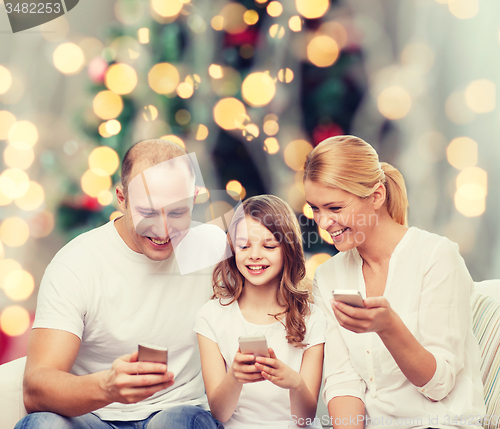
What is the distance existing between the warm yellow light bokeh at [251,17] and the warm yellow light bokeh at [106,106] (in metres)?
0.60

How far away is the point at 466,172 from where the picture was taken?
1757 mm

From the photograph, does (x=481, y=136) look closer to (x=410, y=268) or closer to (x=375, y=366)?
(x=410, y=268)

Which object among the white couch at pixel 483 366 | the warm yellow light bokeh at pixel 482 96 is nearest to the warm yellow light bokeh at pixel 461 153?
the warm yellow light bokeh at pixel 482 96

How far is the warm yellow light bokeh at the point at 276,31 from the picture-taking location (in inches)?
68.7

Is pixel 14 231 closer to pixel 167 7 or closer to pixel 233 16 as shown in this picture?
pixel 167 7

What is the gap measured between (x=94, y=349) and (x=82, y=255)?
0.26 meters

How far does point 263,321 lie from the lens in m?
1.27

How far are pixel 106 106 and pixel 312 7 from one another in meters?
0.89

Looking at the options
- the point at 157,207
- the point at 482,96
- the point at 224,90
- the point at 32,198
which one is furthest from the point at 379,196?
the point at 32,198

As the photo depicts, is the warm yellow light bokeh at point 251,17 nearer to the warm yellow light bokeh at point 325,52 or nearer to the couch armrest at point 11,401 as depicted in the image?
the warm yellow light bokeh at point 325,52

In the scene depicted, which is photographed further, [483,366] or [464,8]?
[464,8]

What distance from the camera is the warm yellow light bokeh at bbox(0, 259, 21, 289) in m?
1.72

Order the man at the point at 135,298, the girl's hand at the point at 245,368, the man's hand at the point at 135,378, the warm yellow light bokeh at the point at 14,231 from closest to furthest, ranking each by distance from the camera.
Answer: the man's hand at the point at 135,378 < the girl's hand at the point at 245,368 < the man at the point at 135,298 < the warm yellow light bokeh at the point at 14,231

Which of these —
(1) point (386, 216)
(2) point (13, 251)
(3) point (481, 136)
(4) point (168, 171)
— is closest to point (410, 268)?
(1) point (386, 216)
